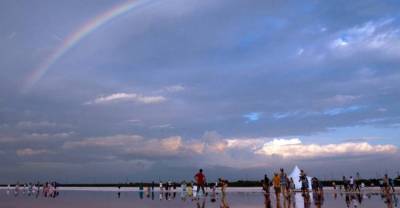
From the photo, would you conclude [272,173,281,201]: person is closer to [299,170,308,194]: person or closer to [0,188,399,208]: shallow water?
[0,188,399,208]: shallow water

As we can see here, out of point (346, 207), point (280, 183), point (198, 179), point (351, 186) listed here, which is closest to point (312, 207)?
point (346, 207)

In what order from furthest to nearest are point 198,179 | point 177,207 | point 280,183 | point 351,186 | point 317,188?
point 351,186
point 317,188
point 198,179
point 280,183
point 177,207

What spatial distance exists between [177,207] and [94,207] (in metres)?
Result: 5.30

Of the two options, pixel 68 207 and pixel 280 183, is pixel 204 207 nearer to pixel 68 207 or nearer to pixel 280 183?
pixel 280 183

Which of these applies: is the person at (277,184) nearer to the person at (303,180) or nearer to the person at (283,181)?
the person at (283,181)

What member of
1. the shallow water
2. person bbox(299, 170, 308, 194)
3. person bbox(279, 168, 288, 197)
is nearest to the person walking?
person bbox(299, 170, 308, 194)

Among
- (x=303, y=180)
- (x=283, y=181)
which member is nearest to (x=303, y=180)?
(x=303, y=180)

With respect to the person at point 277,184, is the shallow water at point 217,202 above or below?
below

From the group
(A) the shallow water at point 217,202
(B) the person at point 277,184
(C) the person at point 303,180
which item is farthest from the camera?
(C) the person at point 303,180

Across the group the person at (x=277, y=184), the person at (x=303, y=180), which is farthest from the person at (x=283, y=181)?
the person at (x=303, y=180)

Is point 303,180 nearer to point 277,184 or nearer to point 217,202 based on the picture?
point 277,184

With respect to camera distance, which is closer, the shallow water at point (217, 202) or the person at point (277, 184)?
the shallow water at point (217, 202)

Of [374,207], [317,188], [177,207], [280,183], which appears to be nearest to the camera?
[374,207]

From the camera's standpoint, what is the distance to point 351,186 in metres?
56.7
